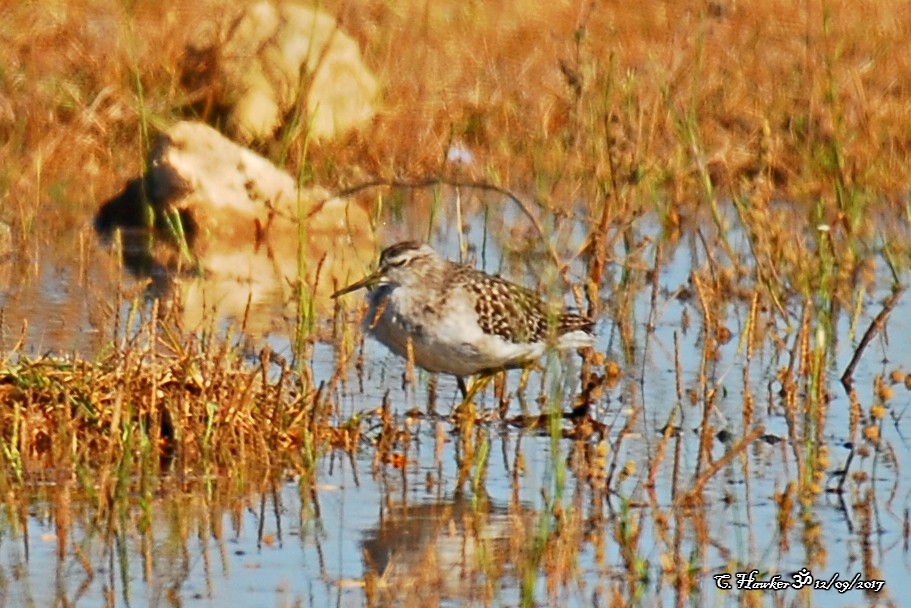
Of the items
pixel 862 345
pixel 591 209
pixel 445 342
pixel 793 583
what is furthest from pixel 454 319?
pixel 793 583

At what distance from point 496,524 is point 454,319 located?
1.79 meters

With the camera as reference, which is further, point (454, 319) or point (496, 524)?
point (454, 319)

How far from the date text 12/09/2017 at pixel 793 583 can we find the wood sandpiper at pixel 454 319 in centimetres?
214

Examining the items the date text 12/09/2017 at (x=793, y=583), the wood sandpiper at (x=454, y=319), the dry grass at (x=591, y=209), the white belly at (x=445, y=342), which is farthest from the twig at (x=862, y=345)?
the date text 12/09/2017 at (x=793, y=583)

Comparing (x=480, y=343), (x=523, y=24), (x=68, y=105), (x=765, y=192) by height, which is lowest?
(x=480, y=343)

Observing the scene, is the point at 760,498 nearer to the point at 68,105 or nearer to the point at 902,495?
the point at 902,495

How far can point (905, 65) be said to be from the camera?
1491 cm

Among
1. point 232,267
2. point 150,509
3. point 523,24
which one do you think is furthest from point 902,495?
point 523,24

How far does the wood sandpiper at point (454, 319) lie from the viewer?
7.87 meters

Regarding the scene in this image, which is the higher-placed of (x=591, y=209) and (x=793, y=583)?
(x=591, y=209)

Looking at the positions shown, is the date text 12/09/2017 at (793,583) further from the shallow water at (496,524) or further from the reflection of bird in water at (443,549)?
the reflection of bird in water at (443,549)

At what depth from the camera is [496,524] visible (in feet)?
20.5

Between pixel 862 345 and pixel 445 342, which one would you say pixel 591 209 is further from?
pixel 445 342

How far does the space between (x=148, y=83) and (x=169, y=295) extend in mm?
3948
